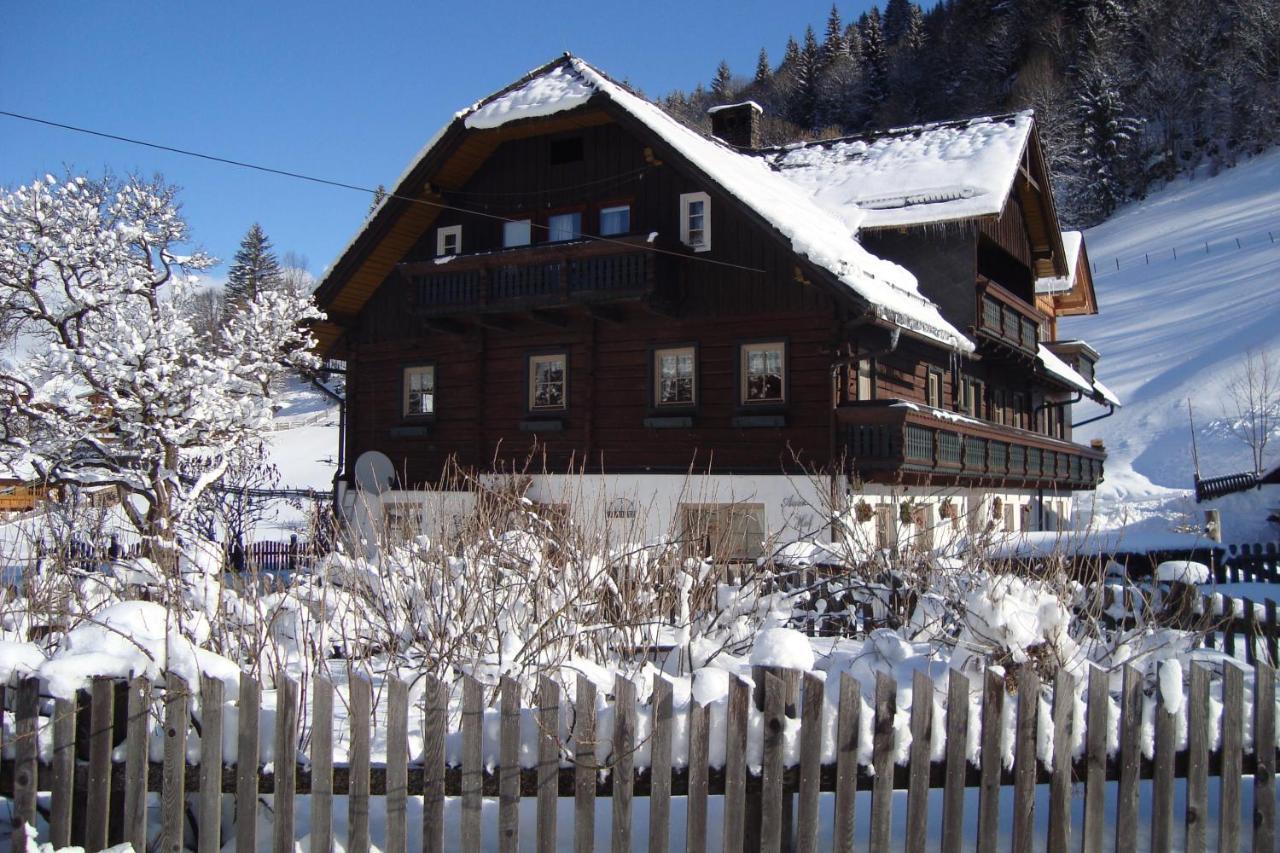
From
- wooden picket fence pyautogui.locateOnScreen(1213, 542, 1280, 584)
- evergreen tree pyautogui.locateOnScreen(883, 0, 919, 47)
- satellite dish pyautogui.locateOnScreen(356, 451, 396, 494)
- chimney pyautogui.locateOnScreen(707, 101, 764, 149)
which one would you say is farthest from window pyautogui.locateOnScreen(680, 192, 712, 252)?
evergreen tree pyautogui.locateOnScreen(883, 0, 919, 47)

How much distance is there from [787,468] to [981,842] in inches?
572

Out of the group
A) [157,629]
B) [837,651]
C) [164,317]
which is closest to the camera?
[157,629]

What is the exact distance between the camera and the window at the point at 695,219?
20.1 meters

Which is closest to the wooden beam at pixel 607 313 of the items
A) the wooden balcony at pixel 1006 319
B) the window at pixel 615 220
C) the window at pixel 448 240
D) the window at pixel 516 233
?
the window at pixel 615 220

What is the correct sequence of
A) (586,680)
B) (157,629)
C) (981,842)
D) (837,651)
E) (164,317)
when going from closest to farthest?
(586,680) → (981,842) → (157,629) → (837,651) → (164,317)

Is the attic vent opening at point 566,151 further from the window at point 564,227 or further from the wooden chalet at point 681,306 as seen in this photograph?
the window at point 564,227

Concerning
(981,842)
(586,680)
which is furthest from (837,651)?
(586,680)

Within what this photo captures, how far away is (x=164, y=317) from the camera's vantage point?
21.2m

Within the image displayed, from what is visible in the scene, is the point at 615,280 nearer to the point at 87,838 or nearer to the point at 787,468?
the point at 787,468

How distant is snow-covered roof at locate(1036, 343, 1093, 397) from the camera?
2803cm

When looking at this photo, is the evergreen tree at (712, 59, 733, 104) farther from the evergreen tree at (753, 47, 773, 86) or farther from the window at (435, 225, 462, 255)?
the window at (435, 225, 462, 255)

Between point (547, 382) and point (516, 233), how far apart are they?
3132mm

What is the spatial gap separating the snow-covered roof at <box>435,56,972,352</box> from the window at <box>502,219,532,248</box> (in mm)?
2155

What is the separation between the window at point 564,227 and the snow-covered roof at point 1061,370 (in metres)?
12.1
